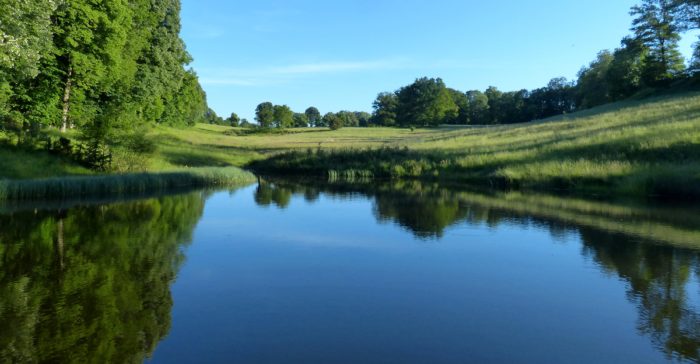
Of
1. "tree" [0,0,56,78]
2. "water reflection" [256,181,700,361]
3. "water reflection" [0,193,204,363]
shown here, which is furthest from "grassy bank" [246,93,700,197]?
"tree" [0,0,56,78]

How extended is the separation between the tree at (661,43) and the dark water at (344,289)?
2312 inches

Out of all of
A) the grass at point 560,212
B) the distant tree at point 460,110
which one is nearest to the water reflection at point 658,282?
the grass at point 560,212

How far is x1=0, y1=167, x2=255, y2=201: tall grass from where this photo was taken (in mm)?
18531

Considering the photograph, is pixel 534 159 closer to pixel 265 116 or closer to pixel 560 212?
pixel 560 212

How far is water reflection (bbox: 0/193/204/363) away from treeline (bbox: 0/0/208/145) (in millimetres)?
7824

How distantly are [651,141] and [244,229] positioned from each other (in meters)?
24.8

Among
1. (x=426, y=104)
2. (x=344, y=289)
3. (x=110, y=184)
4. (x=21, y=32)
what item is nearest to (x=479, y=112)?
(x=426, y=104)

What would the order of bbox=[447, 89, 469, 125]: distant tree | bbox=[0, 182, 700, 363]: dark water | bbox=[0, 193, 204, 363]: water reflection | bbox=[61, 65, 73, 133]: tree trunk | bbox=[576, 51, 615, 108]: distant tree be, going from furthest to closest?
1. bbox=[447, 89, 469, 125]: distant tree
2. bbox=[576, 51, 615, 108]: distant tree
3. bbox=[61, 65, 73, 133]: tree trunk
4. bbox=[0, 182, 700, 363]: dark water
5. bbox=[0, 193, 204, 363]: water reflection

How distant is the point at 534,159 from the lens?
1281 inches

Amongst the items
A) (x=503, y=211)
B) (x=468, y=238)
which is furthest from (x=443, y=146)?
(x=468, y=238)

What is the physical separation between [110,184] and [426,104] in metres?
95.5

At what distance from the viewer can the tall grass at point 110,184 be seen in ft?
60.8

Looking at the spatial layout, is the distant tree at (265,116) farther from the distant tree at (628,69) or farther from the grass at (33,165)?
the grass at (33,165)

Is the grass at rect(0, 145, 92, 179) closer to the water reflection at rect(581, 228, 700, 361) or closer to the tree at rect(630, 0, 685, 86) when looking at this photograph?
the water reflection at rect(581, 228, 700, 361)
